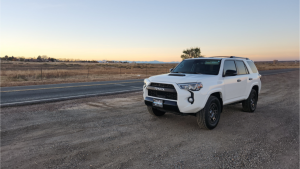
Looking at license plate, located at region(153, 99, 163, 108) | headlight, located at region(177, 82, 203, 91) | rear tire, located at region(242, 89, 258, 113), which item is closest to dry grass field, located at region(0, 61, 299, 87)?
license plate, located at region(153, 99, 163, 108)

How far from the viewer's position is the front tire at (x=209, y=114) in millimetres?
4934

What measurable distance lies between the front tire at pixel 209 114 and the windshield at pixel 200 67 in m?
0.92

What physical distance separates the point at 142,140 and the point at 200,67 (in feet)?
9.56

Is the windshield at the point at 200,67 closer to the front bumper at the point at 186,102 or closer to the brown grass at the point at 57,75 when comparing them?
the front bumper at the point at 186,102

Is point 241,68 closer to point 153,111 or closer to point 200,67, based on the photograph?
point 200,67

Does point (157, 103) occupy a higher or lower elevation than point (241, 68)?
lower

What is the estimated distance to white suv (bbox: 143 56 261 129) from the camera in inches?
187

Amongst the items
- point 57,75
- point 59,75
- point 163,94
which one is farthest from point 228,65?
point 57,75

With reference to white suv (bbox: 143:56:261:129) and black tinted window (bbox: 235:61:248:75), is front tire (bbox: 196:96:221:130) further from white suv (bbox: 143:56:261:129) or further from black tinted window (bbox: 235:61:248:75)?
black tinted window (bbox: 235:61:248:75)

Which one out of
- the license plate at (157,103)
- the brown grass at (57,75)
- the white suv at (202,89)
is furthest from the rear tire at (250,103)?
the brown grass at (57,75)

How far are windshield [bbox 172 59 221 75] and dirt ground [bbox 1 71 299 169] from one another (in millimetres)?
1483

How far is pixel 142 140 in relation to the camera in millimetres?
4500

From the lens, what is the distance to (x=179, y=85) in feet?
15.8

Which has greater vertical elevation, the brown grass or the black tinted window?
the black tinted window
